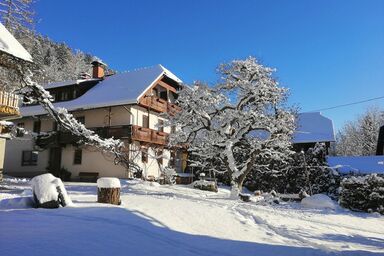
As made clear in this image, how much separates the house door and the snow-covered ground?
21.1m

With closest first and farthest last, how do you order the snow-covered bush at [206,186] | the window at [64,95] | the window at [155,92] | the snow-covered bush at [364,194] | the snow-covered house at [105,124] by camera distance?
the snow-covered bush at [364,194] → the snow-covered bush at [206,186] → the snow-covered house at [105,124] → the window at [155,92] → the window at [64,95]

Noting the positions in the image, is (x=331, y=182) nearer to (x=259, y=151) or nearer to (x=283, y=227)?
(x=259, y=151)

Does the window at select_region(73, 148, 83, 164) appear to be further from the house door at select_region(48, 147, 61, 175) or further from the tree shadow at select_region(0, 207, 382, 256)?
the tree shadow at select_region(0, 207, 382, 256)

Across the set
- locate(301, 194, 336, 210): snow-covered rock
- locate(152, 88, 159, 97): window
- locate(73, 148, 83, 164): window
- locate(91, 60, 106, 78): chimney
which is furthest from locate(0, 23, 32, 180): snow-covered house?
locate(301, 194, 336, 210): snow-covered rock

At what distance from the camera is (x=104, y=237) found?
300 inches

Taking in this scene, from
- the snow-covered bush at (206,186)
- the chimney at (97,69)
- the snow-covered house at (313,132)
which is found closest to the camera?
the snow-covered bush at (206,186)

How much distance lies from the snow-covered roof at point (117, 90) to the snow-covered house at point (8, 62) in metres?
8.72

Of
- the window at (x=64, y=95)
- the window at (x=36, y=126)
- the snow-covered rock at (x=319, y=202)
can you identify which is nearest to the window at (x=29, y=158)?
the window at (x=36, y=126)

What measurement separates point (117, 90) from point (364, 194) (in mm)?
20715

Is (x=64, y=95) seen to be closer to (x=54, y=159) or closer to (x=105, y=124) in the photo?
(x=54, y=159)

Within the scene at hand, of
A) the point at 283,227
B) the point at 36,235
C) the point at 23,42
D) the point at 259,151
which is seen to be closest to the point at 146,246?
the point at 36,235

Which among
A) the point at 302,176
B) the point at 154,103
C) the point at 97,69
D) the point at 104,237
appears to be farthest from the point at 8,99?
the point at 302,176

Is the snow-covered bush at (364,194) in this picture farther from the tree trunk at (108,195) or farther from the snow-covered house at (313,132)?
the tree trunk at (108,195)

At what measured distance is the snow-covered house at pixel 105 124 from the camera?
29.2 m
